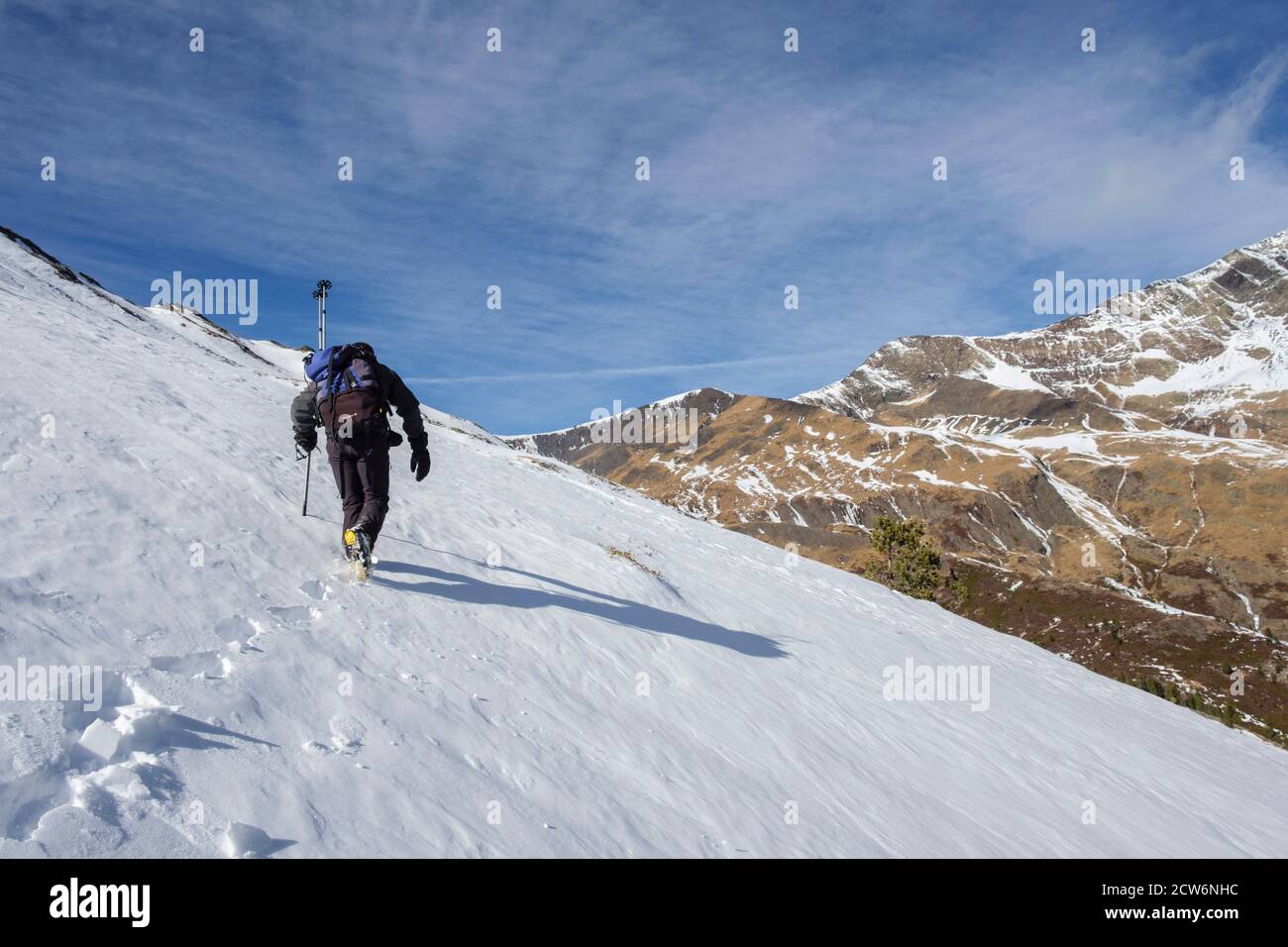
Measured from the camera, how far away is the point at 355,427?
7520mm

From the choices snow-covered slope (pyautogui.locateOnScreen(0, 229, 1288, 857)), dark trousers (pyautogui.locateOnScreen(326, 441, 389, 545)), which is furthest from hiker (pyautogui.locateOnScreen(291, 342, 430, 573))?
snow-covered slope (pyautogui.locateOnScreen(0, 229, 1288, 857))

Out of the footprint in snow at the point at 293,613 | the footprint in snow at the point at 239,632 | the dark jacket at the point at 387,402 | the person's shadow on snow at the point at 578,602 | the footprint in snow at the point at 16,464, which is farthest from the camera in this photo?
the person's shadow on snow at the point at 578,602

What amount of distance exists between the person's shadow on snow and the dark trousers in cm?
75

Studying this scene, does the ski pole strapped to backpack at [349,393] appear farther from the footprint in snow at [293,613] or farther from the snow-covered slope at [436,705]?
the footprint in snow at [293,613]

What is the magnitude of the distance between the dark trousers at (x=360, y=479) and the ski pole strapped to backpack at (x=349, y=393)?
5.8 inches

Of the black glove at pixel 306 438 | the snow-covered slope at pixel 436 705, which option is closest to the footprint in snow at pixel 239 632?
the snow-covered slope at pixel 436 705

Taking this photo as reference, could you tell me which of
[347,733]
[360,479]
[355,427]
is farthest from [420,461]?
[347,733]

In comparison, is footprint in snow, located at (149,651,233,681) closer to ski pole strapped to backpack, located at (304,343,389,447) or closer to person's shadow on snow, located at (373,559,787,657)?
person's shadow on snow, located at (373,559,787,657)

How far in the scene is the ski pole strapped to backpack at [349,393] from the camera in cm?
755

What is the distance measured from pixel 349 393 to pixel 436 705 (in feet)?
12.4

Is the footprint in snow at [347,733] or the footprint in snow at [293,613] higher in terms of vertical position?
the footprint in snow at [293,613]
